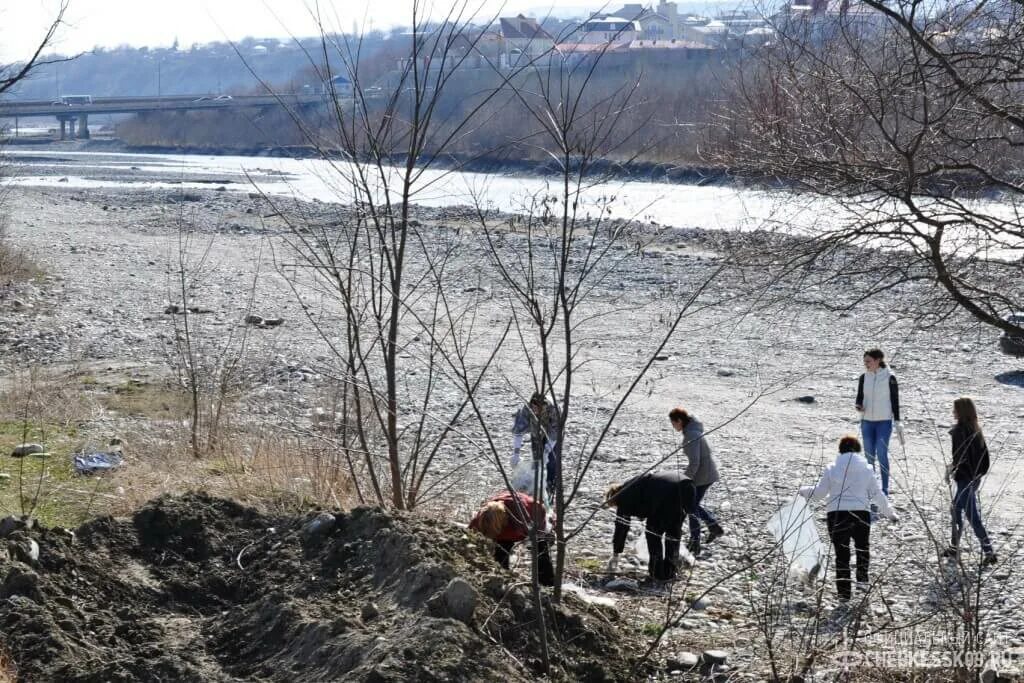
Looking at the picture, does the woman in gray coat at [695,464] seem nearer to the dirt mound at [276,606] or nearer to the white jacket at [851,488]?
the white jacket at [851,488]

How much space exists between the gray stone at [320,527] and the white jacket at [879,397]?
613cm

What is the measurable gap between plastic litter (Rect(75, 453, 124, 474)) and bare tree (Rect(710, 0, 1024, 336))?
17.4ft

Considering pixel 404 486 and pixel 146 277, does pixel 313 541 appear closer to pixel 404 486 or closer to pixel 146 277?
pixel 404 486

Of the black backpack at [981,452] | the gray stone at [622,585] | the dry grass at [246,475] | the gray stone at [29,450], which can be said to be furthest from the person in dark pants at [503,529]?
the gray stone at [29,450]

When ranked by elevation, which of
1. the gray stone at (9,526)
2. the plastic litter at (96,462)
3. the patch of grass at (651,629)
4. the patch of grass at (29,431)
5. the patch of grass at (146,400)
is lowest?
the patch of grass at (146,400)

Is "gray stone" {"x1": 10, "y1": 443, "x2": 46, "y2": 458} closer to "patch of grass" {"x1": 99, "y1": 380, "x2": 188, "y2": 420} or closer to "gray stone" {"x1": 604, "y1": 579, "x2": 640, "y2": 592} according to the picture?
"patch of grass" {"x1": 99, "y1": 380, "x2": 188, "y2": 420}

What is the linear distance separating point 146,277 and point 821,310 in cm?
1443

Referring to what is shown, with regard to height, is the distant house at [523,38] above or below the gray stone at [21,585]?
above

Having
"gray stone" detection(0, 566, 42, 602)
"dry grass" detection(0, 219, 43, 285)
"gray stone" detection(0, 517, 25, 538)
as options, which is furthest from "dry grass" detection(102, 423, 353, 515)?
"dry grass" detection(0, 219, 43, 285)

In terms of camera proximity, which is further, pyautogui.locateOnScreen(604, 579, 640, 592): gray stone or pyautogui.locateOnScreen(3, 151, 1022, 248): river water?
pyautogui.locateOnScreen(3, 151, 1022, 248): river water

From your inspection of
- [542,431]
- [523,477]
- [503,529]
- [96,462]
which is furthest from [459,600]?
[96,462]

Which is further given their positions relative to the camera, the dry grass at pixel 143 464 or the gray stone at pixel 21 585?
the dry grass at pixel 143 464

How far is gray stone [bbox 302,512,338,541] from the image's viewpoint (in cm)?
604

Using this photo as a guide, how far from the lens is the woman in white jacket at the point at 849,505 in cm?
778
